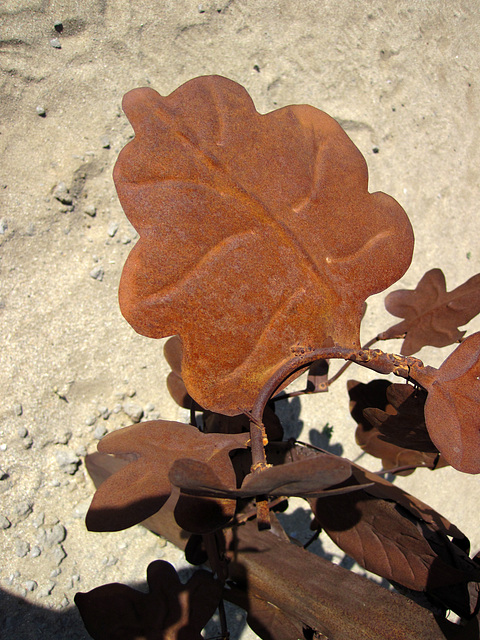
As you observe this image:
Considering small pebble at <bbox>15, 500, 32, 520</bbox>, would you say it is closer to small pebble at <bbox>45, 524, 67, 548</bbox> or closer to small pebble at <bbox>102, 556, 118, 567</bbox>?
small pebble at <bbox>45, 524, 67, 548</bbox>

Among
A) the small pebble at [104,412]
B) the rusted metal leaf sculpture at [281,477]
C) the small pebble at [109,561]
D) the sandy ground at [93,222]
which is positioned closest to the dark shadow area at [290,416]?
the sandy ground at [93,222]

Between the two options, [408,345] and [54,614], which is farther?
[54,614]

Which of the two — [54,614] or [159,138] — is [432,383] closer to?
[159,138]

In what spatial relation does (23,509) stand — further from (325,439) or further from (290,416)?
(325,439)

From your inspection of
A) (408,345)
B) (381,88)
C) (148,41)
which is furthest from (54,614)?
(381,88)

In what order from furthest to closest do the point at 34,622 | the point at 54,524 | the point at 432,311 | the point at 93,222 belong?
the point at 93,222 → the point at 54,524 → the point at 34,622 → the point at 432,311

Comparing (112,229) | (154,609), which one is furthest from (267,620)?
(112,229)
